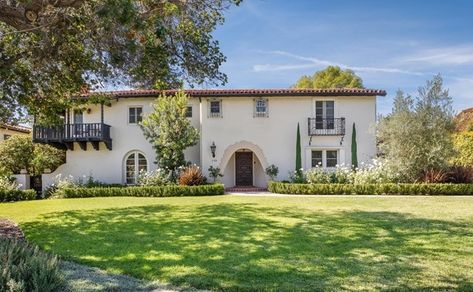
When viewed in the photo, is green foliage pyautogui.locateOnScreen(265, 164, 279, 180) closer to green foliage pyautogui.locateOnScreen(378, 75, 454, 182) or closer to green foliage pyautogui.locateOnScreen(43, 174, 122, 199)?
green foliage pyautogui.locateOnScreen(378, 75, 454, 182)

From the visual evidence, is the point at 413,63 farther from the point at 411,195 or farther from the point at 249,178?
the point at 249,178

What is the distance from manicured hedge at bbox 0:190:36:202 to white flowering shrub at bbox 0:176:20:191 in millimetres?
264

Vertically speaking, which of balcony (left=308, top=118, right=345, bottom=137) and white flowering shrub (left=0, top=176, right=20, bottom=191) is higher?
balcony (left=308, top=118, right=345, bottom=137)

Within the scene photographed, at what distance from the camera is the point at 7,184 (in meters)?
21.4

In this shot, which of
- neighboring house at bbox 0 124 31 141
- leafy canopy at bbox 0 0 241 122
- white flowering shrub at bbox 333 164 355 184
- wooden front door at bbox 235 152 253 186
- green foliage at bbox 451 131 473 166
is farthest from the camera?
neighboring house at bbox 0 124 31 141

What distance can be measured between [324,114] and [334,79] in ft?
46.6

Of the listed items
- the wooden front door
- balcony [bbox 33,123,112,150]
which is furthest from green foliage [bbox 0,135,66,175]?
the wooden front door

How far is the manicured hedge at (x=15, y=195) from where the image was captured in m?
20.3

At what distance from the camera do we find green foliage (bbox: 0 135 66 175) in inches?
930

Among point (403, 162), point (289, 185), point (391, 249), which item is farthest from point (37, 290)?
point (403, 162)

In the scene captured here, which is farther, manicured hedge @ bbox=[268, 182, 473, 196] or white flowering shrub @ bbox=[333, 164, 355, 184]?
white flowering shrub @ bbox=[333, 164, 355, 184]

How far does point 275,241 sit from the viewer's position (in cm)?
816

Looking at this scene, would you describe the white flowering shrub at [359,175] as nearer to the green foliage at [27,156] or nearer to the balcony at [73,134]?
the balcony at [73,134]

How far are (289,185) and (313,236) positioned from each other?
38.2ft
